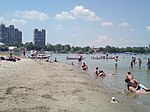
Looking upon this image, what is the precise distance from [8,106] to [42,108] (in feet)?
3.98

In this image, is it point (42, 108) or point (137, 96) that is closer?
point (42, 108)

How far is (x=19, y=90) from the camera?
42.5 feet

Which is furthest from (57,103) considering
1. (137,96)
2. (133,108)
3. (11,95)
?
(137,96)

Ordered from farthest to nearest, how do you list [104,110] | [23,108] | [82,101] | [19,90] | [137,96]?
[137,96]
[19,90]
[82,101]
[104,110]
[23,108]

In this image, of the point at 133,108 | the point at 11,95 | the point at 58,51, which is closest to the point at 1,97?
the point at 11,95

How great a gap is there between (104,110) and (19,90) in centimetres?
451

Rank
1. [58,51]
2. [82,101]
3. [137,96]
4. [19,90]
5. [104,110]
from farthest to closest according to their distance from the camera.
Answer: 1. [58,51]
2. [137,96]
3. [19,90]
4. [82,101]
5. [104,110]

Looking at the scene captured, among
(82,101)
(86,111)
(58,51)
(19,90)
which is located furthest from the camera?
(58,51)

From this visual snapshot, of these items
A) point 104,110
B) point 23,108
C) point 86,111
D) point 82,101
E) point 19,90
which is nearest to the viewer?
point 23,108

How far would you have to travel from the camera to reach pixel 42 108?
378 inches

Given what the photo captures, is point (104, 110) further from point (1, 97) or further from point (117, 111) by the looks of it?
point (1, 97)

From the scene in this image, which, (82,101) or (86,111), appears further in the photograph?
(82,101)

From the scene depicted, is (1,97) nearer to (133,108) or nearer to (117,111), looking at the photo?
(117,111)

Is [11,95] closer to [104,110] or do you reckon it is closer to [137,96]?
[104,110]
